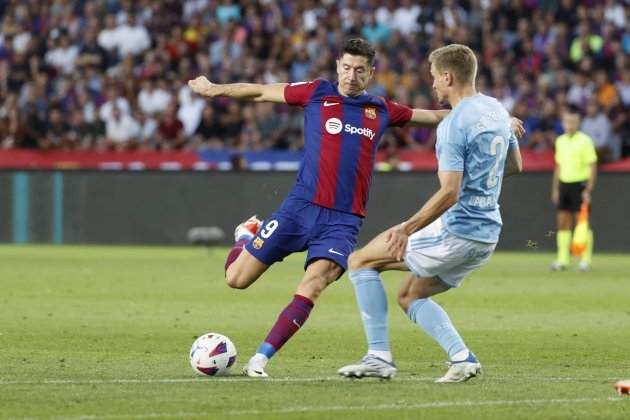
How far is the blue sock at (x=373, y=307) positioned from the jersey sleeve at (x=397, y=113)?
52.4 inches

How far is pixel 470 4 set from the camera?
88.2ft

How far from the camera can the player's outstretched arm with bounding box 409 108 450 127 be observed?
9.30 m

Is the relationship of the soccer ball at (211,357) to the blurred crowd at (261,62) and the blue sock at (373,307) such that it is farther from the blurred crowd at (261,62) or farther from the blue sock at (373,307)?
the blurred crowd at (261,62)

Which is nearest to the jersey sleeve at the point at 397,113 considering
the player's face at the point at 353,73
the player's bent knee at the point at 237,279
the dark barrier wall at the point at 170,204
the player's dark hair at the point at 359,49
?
the player's face at the point at 353,73

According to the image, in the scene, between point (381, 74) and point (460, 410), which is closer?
point (460, 410)

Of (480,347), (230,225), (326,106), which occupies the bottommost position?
(230,225)

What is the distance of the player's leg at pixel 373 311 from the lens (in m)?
8.32

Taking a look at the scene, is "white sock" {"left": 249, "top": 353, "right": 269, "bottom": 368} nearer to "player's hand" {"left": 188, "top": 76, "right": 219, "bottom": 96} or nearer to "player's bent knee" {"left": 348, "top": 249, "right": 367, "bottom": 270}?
"player's bent knee" {"left": 348, "top": 249, "right": 367, "bottom": 270}

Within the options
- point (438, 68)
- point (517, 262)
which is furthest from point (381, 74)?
point (438, 68)

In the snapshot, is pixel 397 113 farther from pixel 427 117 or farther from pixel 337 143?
pixel 337 143

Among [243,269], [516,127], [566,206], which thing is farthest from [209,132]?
[516,127]

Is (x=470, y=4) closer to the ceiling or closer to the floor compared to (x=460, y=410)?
closer to the ceiling

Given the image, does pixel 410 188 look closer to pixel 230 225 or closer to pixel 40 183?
→ pixel 230 225

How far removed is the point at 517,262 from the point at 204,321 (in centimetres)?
992
